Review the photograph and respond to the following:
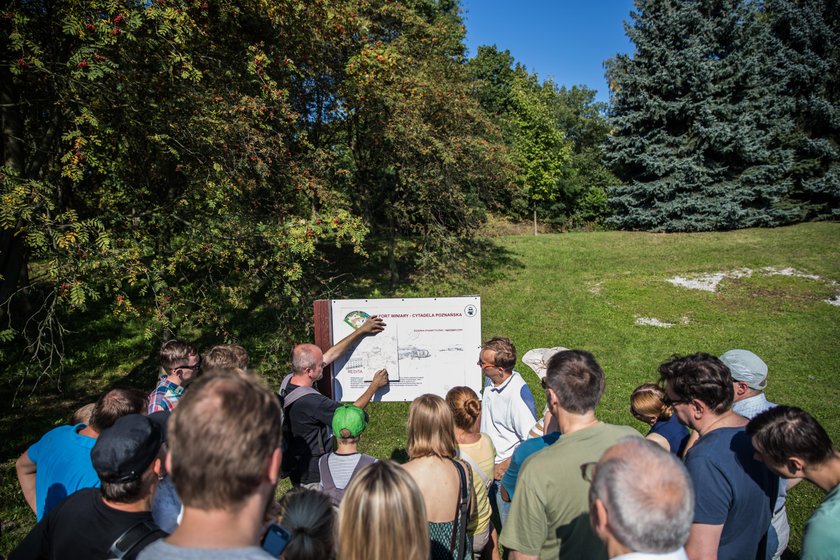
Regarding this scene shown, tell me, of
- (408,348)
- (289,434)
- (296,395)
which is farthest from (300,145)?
(289,434)

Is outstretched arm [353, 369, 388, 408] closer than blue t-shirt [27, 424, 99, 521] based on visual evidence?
No

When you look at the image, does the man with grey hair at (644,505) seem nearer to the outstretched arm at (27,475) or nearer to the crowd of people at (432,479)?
the crowd of people at (432,479)

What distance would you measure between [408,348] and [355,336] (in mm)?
642

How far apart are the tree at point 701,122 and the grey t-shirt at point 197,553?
2674cm

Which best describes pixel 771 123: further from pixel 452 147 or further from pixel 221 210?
pixel 221 210

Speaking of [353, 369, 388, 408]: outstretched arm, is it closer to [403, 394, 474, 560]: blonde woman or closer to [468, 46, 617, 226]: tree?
[403, 394, 474, 560]: blonde woman

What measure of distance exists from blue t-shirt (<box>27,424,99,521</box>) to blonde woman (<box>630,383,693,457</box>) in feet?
13.6

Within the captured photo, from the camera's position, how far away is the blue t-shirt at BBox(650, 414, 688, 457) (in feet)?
12.9

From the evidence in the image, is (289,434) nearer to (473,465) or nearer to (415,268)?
(473,465)

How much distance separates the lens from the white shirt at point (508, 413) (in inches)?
178

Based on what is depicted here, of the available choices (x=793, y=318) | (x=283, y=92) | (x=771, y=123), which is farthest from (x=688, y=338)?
(x=771, y=123)

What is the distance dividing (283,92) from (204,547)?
318 inches

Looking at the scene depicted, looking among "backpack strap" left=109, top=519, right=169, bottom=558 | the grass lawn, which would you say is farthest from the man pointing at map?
the grass lawn

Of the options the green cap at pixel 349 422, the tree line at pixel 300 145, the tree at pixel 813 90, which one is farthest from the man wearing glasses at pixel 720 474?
the tree at pixel 813 90
